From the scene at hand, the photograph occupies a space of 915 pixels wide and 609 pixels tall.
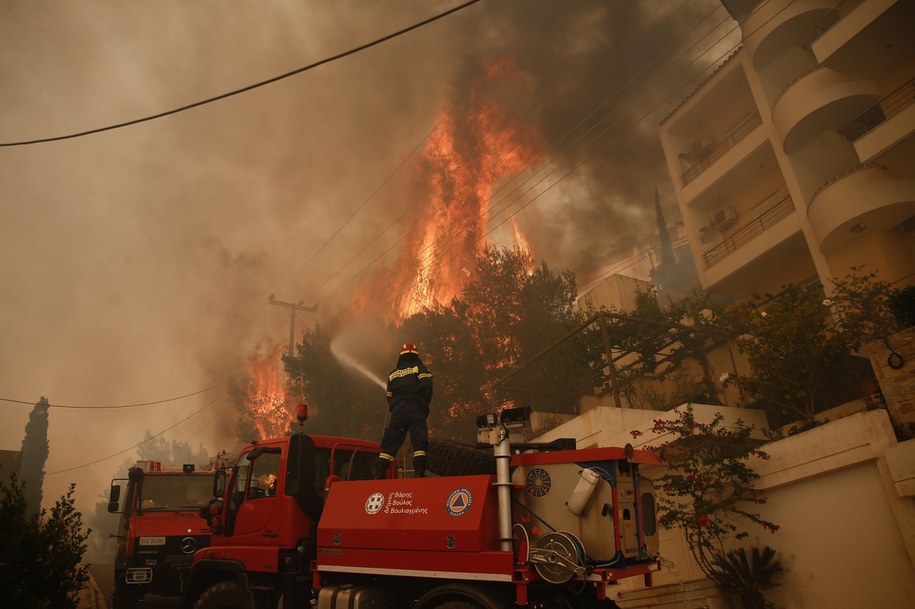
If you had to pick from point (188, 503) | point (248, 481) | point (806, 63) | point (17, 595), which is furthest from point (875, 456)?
point (806, 63)

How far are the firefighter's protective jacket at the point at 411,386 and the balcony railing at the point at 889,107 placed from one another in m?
15.9

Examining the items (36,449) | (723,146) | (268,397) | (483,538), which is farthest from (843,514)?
(36,449)

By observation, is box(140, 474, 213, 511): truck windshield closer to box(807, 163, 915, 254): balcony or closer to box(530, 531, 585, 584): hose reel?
box(530, 531, 585, 584): hose reel

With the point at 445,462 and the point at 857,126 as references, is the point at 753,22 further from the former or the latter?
the point at 445,462

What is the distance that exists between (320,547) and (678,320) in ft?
51.1

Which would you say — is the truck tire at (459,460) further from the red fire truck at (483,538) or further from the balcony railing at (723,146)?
the balcony railing at (723,146)

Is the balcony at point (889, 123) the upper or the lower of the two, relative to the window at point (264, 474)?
upper

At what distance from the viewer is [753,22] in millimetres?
20531

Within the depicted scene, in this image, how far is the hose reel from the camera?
187 inches

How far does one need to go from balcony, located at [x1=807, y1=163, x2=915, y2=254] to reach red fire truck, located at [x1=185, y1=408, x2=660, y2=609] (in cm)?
1444

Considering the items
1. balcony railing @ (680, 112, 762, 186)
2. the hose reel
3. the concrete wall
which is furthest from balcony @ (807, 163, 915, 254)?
the hose reel

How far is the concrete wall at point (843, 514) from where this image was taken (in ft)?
27.3

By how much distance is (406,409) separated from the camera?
7133 mm

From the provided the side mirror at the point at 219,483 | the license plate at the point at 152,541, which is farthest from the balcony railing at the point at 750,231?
the license plate at the point at 152,541
